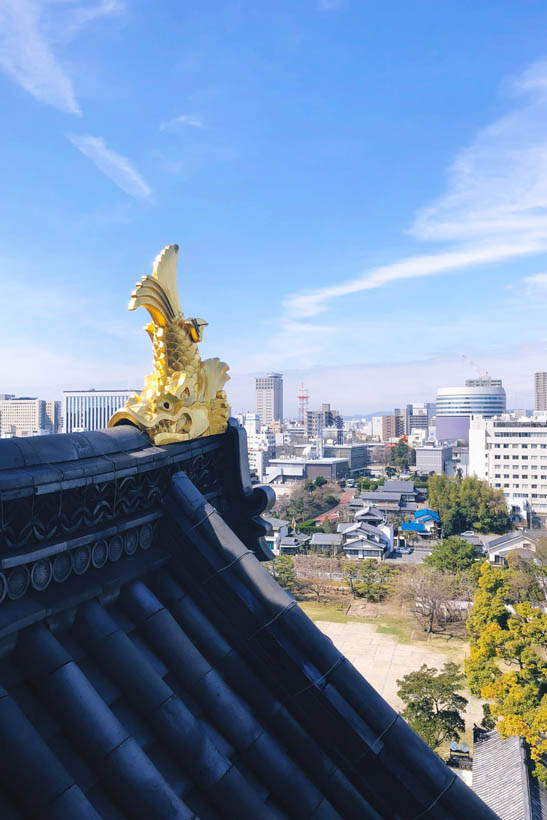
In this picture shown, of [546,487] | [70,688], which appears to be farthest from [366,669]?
[546,487]

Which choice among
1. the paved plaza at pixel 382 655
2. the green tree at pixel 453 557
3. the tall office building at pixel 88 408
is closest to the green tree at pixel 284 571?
the paved plaza at pixel 382 655

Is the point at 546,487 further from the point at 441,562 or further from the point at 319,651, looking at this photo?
the point at 319,651

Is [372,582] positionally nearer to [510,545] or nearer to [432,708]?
[510,545]

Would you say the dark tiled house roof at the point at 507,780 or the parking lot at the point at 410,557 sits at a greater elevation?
the dark tiled house roof at the point at 507,780

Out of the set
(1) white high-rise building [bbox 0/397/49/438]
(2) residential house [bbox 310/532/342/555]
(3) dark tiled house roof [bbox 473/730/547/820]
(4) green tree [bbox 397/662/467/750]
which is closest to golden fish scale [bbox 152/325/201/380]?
(3) dark tiled house roof [bbox 473/730/547/820]

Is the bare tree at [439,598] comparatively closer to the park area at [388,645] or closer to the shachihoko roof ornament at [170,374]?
the park area at [388,645]

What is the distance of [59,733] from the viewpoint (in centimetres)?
365

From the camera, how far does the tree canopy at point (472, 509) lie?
60812 millimetres

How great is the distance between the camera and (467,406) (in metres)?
176

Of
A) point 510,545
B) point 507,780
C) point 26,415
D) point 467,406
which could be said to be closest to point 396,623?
point 510,545

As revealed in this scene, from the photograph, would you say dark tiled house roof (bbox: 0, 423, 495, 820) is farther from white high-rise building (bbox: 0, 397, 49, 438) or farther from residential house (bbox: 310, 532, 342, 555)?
white high-rise building (bbox: 0, 397, 49, 438)

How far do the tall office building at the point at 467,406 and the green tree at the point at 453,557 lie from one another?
137 metres

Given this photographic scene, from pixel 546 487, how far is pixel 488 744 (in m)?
57.2

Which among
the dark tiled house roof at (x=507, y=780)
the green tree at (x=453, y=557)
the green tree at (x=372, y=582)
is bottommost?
the green tree at (x=372, y=582)
